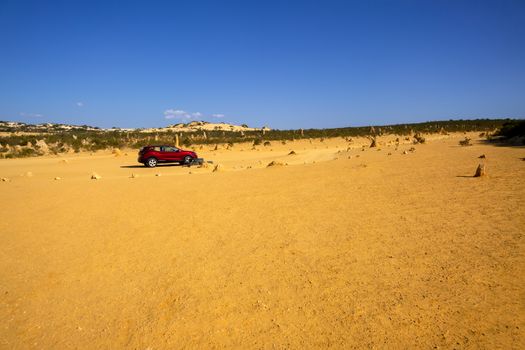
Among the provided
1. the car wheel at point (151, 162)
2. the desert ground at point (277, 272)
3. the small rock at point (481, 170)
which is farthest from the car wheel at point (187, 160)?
the small rock at point (481, 170)

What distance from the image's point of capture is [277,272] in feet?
18.3

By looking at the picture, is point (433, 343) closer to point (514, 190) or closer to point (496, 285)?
point (496, 285)

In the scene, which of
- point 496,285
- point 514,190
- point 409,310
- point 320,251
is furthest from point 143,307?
point 514,190

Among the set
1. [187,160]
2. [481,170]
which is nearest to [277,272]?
[481,170]

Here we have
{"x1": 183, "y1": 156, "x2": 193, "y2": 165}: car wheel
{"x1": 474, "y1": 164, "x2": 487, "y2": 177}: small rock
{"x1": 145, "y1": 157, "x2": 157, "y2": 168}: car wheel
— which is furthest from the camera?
{"x1": 183, "y1": 156, "x2": 193, "y2": 165}: car wheel

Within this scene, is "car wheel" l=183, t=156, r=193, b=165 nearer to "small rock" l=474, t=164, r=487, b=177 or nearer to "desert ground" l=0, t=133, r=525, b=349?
"desert ground" l=0, t=133, r=525, b=349

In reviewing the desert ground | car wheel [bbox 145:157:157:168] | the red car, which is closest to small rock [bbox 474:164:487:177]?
the desert ground

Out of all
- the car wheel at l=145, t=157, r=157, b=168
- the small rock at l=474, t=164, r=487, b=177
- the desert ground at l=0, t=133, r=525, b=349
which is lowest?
the car wheel at l=145, t=157, r=157, b=168

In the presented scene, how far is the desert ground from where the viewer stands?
409 centimetres

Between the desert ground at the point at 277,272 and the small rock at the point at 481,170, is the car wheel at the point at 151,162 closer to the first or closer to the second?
the desert ground at the point at 277,272

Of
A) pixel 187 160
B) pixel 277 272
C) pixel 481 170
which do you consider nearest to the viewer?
pixel 277 272

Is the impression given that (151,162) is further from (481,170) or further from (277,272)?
(277,272)

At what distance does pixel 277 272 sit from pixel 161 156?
69.6ft

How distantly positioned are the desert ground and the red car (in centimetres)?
1449
